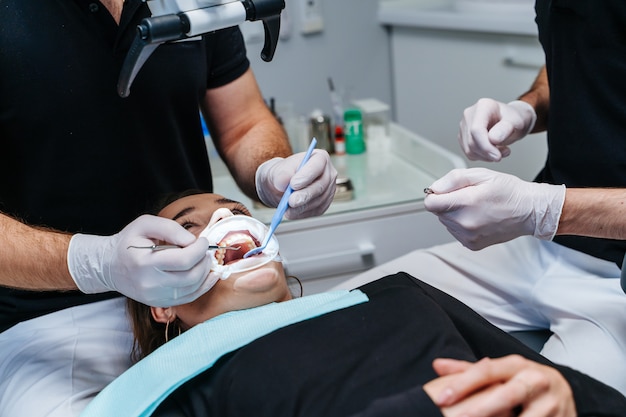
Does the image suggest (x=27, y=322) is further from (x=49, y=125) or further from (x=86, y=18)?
(x=86, y=18)

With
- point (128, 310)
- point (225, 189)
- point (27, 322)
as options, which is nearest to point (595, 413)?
point (128, 310)

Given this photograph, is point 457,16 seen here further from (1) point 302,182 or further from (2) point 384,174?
(1) point 302,182

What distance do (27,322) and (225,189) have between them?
3.27 ft

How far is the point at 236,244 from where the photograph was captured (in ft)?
4.58

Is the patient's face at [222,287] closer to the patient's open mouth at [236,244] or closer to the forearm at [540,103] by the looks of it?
the patient's open mouth at [236,244]

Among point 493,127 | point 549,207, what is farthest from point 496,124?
point 549,207

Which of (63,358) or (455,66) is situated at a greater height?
(455,66)

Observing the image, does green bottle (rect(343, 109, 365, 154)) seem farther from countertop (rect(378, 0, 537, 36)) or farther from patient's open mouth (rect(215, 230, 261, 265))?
patient's open mouth (rect(215, 230, 261, 265))

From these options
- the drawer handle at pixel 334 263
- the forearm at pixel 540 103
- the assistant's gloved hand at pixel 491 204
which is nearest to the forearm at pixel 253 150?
the drawer handle at pixel 334 263

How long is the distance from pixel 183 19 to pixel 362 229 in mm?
1177

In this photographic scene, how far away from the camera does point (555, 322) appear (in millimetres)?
1579

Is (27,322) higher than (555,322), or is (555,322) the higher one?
(27,322)

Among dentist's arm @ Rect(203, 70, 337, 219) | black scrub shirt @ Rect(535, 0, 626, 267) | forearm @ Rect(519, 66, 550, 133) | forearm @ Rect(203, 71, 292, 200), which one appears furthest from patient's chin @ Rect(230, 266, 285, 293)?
forearm @ Rect(519, 66, 550, 133)

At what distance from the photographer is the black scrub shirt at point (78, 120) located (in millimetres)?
1440
